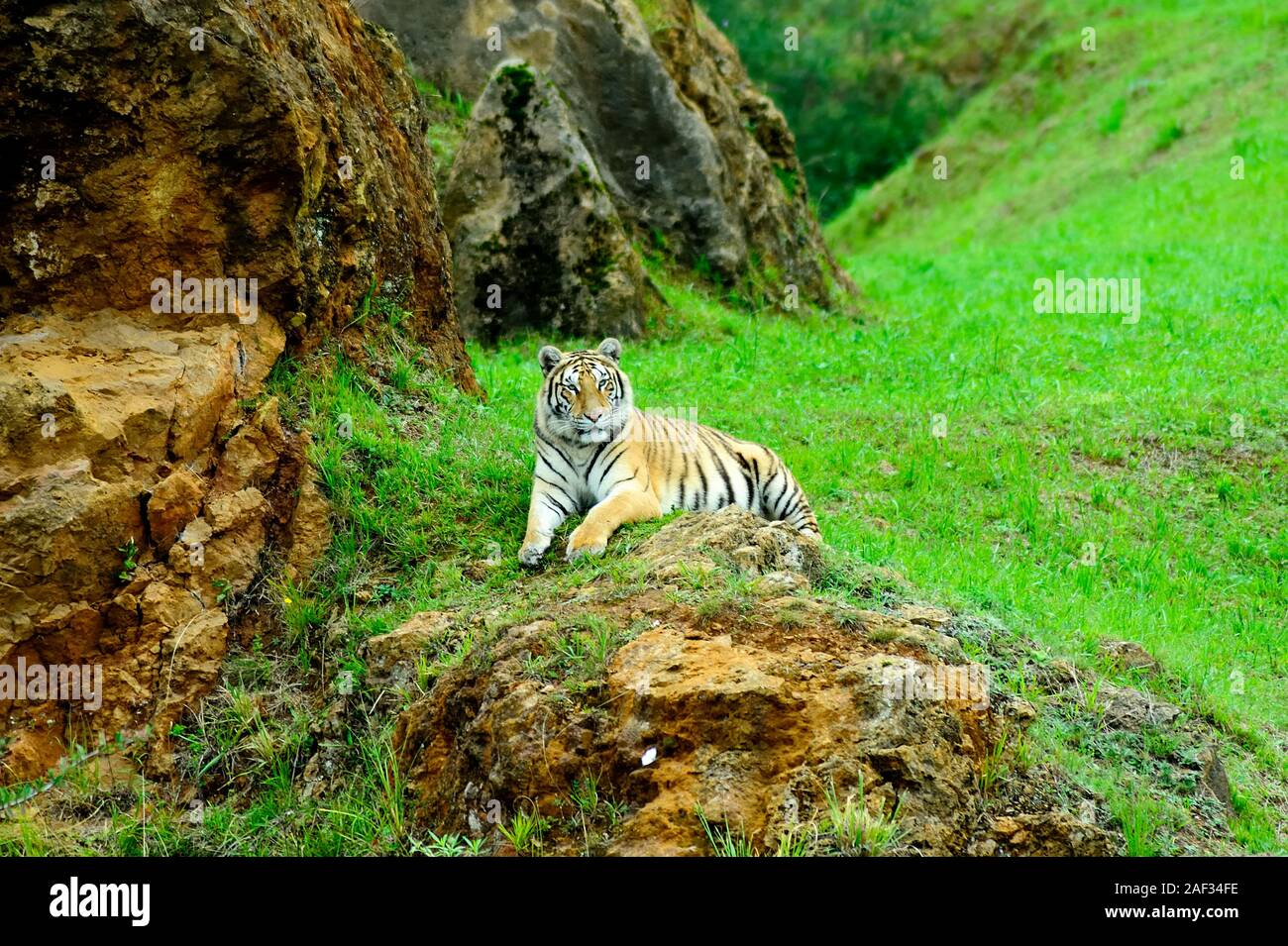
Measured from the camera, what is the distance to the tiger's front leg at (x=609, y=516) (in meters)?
6.71

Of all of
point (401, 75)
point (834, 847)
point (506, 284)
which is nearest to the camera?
point (834, 847)

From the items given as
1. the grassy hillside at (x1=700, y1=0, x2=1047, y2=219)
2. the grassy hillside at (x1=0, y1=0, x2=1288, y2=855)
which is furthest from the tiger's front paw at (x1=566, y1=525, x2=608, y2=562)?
the grassy hillside at (x1=700, y1=0, x2=1047, y2=219)

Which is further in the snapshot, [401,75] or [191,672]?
[401,75]

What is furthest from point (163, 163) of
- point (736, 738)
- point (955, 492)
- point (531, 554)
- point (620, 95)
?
point (620, 95)

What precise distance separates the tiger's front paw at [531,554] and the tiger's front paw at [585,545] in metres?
0.20

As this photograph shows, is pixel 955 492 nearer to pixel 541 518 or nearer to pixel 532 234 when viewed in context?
pixel 541 518

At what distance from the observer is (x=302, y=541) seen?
6973mm

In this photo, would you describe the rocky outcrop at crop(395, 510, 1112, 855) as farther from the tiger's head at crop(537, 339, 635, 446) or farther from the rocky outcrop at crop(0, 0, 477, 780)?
the tiger's head at crop(537, 339, 635, 446)

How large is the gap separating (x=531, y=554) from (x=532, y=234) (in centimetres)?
747

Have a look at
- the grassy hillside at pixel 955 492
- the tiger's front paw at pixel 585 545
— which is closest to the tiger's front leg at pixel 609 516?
the tiger's front paw at pixel 585 545

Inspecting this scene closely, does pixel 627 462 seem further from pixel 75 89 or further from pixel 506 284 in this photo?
pixel 506 284

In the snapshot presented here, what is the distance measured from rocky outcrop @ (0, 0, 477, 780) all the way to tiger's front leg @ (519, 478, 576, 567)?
110cm
